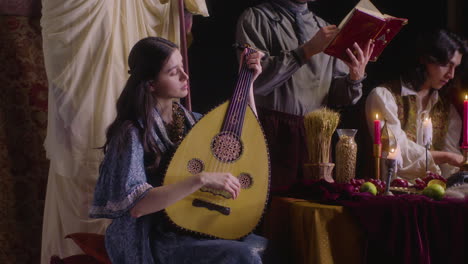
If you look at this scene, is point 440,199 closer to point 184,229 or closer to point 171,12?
point 184,229

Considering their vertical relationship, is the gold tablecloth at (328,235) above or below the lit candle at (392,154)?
below

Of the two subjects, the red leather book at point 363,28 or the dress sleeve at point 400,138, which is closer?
the red leather book at point 363,28

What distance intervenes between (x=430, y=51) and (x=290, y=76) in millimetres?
941

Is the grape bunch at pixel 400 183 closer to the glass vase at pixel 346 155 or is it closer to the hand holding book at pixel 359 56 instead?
the glass vase at pixel 346 155

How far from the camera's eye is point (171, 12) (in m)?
2.54

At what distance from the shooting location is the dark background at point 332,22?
2.84 meters

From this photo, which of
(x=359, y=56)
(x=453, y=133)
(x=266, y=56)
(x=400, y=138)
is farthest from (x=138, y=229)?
(x=453, y=133)

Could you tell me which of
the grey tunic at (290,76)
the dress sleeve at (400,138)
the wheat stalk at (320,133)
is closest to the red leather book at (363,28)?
the grey tunic at (290,76)

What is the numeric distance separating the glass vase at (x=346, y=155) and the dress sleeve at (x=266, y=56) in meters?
0.50

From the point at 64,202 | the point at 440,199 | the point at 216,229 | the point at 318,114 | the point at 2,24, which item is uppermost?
the point at 2,24

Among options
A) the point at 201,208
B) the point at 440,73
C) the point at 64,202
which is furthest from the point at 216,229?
the point at 440,73

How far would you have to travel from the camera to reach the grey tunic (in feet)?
7.91

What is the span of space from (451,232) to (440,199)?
14 centimetres

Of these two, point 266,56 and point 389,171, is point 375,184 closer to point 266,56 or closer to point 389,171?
point 389,171
